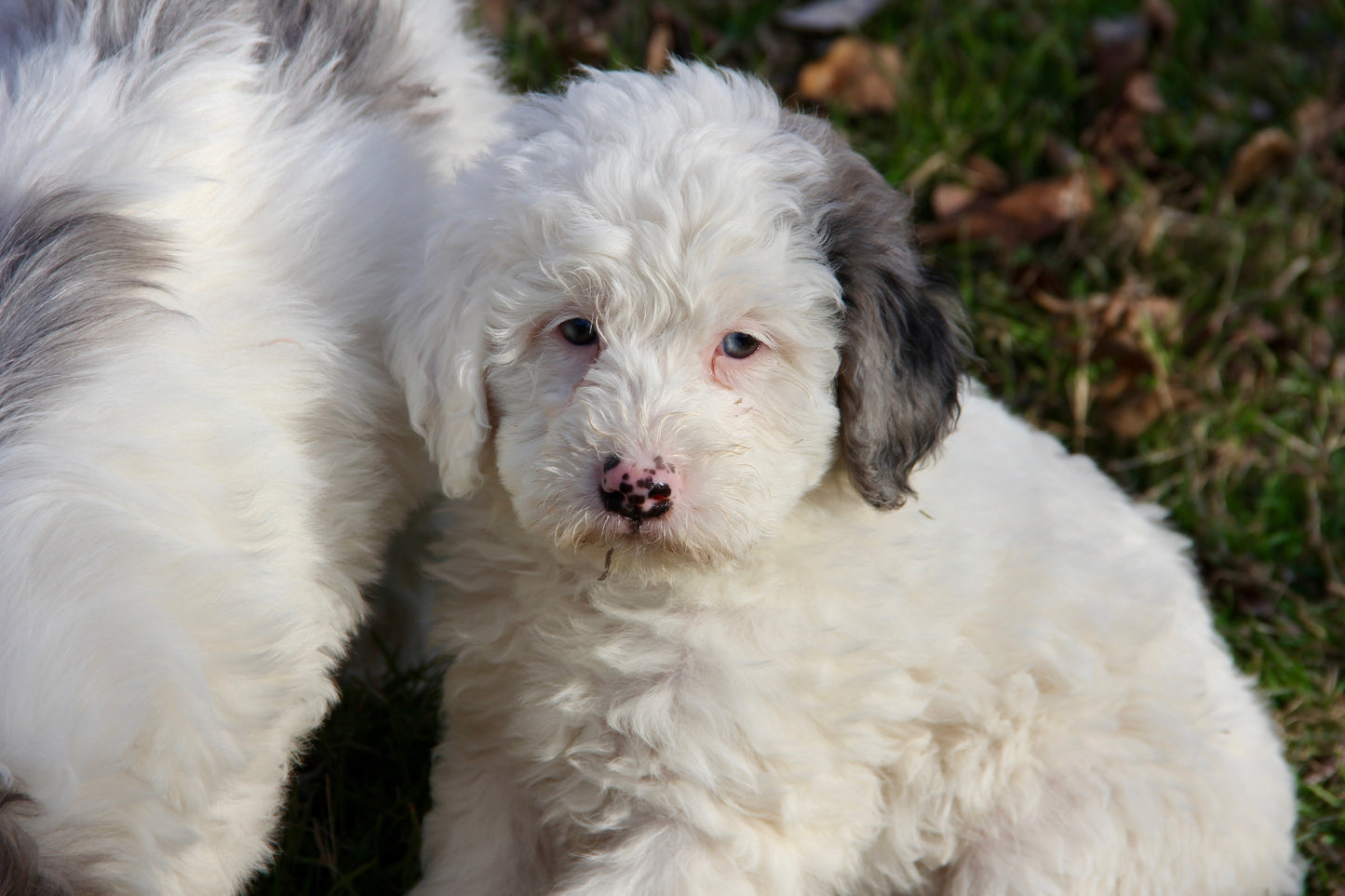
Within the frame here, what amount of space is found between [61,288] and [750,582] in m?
1.39

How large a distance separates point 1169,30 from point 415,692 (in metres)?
3.90

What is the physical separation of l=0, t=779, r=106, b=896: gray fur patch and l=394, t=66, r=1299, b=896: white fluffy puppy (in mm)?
957

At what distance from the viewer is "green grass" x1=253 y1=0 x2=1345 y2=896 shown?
346cm

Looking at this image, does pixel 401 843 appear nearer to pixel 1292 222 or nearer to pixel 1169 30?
pixel 1292 222

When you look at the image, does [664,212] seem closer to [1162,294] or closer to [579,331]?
[579,331]

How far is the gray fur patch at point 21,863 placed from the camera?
1.81m

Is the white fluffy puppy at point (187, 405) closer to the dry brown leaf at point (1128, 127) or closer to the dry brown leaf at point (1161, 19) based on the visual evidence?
the dry brown leaf at point (1128, 127)

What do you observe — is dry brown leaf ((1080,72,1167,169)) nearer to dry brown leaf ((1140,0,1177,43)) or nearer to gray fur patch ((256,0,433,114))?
dry brown leaf ((1140,0,1177,43))

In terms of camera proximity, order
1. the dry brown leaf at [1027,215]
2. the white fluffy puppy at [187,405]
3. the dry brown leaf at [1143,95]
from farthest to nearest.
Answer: the dry brown leaf at [1143,95] → the dry brown leaf at [1027,215] → the white fluffy puppy at [187,405]

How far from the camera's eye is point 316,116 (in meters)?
2.72

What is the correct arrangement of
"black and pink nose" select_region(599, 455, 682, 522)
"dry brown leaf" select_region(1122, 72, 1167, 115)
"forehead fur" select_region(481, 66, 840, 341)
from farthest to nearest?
"dry brown leaf" select_region(1122, 72, 1167, 115)
"forehead fur" select_region(481, 66, 840, 341)
"black and pink nose" select_region(599, 455, 682, 522)

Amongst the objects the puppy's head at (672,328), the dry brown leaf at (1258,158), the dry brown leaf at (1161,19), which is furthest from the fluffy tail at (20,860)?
the dry brown leaf at (1161,19)

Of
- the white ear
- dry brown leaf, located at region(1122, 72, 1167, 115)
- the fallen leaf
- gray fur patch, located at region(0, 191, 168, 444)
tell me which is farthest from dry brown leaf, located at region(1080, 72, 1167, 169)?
gray fur patch, located at region(0, 191, 168, 444)

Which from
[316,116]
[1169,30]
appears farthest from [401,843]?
[1169,30]
